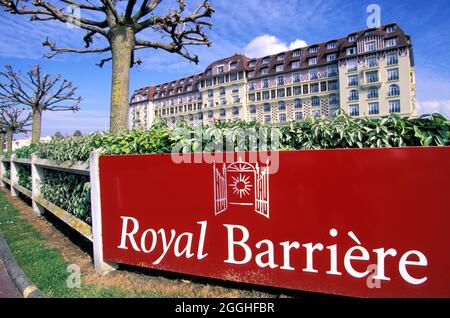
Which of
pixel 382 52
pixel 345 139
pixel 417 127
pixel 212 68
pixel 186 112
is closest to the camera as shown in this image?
pixel 417 127

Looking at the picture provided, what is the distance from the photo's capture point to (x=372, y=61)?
52.6 meters

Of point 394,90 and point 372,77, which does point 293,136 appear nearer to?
point 394,90

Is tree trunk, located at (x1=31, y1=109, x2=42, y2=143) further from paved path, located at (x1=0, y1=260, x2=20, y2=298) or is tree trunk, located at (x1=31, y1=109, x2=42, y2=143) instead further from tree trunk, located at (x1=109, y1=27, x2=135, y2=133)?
paved path, located at (x1=0, y1=260, x2=20, y2=298)

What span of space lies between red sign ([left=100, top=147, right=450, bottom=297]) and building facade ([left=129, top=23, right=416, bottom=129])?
3742cm

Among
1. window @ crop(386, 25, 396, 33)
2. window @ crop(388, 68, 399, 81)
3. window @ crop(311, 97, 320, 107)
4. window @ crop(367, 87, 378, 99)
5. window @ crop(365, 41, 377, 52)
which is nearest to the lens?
window @ crop(388, 68, 399, 81)

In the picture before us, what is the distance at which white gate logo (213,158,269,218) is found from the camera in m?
3.19

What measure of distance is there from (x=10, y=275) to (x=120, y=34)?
5.70 m

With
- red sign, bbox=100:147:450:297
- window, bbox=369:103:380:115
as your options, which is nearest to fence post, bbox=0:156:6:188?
red sign, bbox=100:147:450:297

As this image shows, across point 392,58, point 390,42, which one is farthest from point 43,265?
point 390,42

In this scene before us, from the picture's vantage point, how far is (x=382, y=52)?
5147cm

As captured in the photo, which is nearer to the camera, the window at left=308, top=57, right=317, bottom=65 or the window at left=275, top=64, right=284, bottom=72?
the window at left=308, top=57, right=317, bottom=65

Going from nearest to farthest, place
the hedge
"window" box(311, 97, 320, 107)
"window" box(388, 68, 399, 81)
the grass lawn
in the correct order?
the hedge, the grass lawn, "window" box(388, 68, 399, 81), "window" box(311, 97, 320, 107)
